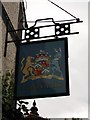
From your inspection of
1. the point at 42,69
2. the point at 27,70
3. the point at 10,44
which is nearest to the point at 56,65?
the point at 42,69

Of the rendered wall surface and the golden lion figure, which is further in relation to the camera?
the rendered wall surface

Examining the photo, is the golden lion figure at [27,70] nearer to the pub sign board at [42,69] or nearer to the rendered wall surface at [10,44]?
the pub sign board at [42,69]

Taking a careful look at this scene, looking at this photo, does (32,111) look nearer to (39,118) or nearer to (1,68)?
(39,118)

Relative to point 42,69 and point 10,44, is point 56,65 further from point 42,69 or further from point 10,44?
point 10,44

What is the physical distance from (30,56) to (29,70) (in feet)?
1.38

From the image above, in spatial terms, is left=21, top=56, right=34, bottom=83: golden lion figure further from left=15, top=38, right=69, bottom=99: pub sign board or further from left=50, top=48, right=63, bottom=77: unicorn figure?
left=50, top=48, right=63, bottom=77: unicorn figure

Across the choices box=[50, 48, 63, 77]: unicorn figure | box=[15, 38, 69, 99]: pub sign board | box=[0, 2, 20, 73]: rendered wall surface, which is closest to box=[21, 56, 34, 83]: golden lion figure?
box=[15, 38, 69, 99]: pub sign board

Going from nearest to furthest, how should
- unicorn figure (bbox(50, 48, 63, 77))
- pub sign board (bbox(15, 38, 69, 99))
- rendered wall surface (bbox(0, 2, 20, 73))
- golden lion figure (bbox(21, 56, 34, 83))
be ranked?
1. pub sign board (bbox(15, 38, 69, 99))
2. unicorn figure (bbox(50, 48, 63, 77))
3. golden lion figure (bbox(21, 56, 34, 83))
4. rendered wall surface (bbox(0, 2, 20, 73))

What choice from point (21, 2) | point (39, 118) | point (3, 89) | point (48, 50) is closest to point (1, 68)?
point (3, 89)

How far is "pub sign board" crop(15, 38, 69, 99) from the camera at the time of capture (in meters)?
8.75

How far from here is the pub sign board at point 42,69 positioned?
28.7 feet

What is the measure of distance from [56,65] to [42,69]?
42 centimetres

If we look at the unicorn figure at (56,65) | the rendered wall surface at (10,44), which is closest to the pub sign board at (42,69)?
the unicorn figure at (56,65)

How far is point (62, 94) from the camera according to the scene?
8.56 metres
